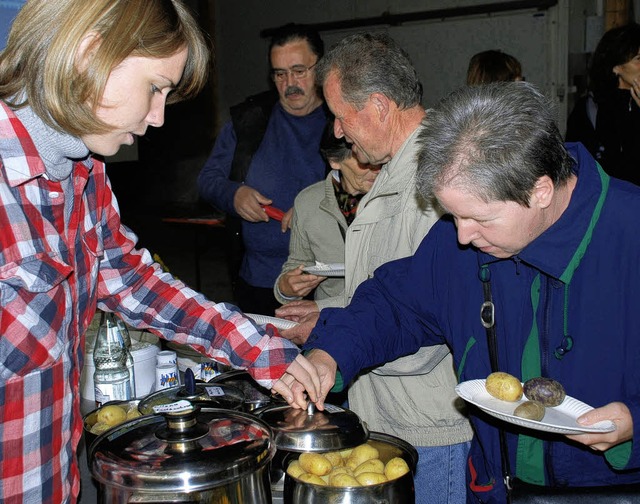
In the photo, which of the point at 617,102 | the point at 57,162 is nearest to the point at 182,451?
the point at 57,162

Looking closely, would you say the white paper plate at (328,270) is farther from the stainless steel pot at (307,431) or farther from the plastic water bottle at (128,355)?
the stainless steel pot at (307,431)

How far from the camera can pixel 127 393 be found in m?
2.09

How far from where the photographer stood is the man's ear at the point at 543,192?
152 centimetres

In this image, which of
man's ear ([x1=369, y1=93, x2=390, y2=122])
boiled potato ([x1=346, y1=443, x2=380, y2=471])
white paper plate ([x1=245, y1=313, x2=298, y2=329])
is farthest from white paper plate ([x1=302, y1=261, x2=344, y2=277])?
boiled potato ([x1=346, y1=443, x2=380, y2=471])

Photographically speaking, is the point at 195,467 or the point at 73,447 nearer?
the point at 195,467

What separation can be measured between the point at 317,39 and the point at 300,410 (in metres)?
2.40

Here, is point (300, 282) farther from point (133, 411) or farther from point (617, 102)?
point (617, 102)

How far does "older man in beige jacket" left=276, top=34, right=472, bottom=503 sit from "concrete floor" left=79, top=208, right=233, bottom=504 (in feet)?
15.5

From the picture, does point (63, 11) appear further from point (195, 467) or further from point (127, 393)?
point (127, 393)

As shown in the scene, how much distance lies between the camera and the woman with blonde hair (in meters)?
1.25

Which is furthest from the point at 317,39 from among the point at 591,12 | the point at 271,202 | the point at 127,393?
the point at 591,12

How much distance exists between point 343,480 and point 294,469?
10cm

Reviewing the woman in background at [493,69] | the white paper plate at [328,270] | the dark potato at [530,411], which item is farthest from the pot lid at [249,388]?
the woman in background at [493,69]

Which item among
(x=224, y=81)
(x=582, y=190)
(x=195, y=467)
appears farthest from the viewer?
(x=224, y=81)
